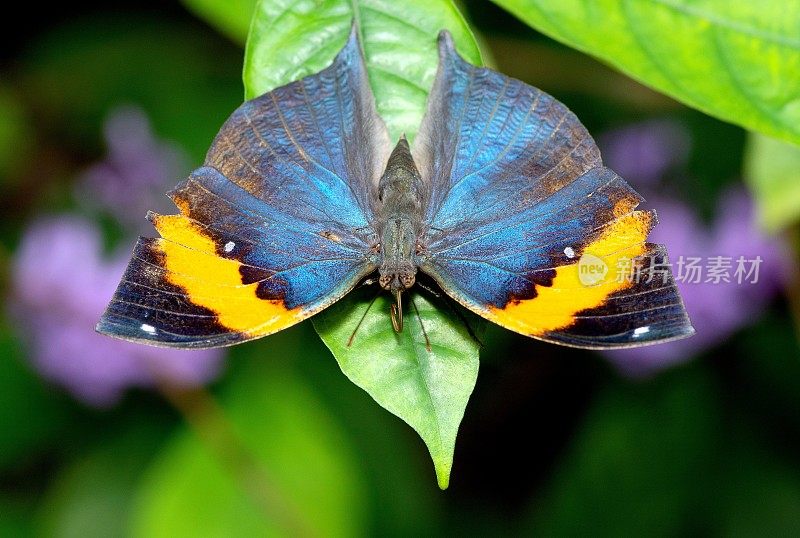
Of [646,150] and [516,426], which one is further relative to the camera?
[516,426]

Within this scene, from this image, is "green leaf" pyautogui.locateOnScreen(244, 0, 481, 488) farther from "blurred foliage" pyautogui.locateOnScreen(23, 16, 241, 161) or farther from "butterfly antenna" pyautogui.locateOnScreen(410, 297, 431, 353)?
"blurred foliage" pyautogui.locateOnScreen(23, 16, 241, 161)

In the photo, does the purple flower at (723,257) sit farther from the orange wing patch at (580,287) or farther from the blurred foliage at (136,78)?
the blurred foliage at (136,78)

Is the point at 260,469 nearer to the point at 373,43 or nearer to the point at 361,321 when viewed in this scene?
the point at 361,321

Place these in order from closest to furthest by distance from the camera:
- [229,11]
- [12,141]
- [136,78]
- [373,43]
Result: [373,43] < [229,11] < [12,141] < [136,78]

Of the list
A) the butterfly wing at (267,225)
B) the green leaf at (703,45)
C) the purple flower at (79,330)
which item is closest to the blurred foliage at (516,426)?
the purple flower at (79,330)

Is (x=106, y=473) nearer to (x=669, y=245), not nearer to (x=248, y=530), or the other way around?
(x=248, y=530)

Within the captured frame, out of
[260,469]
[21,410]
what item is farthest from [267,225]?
[21,410]

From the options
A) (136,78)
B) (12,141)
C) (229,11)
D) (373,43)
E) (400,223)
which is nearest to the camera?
(373,43)
